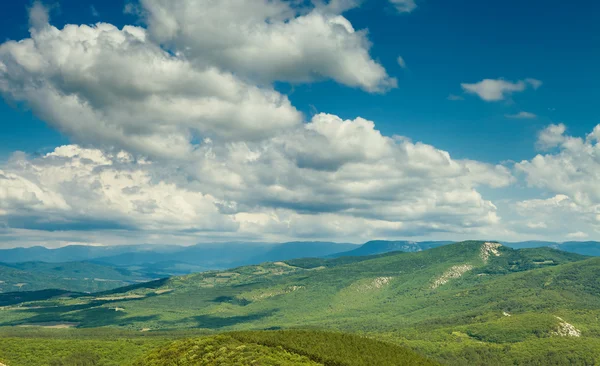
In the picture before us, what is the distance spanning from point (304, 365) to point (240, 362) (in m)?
25.3

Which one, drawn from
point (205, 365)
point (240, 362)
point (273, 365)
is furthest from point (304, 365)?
point (205, 365)

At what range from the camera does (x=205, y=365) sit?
199m

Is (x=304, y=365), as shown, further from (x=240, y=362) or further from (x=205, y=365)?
(x=205, y=365)

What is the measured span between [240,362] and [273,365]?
12.6m

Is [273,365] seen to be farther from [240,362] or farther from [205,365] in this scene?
[205,365]

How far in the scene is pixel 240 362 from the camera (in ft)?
633

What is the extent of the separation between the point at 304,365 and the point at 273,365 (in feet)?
43.2

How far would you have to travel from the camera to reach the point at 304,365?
198 metres

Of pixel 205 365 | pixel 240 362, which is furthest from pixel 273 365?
pixel 205 365

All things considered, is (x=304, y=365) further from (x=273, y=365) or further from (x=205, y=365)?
(x=205, y=365)

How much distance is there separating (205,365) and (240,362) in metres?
15.8

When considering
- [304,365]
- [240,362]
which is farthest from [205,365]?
[304,365]
